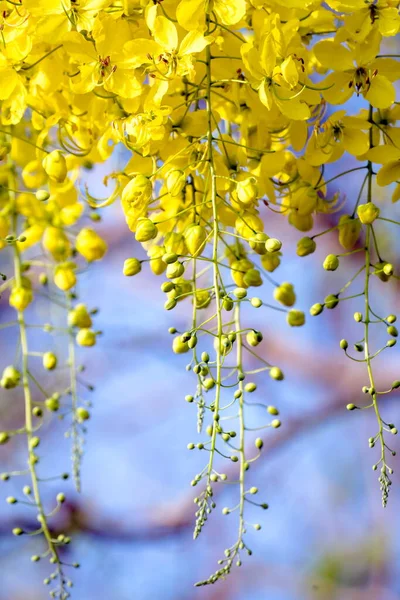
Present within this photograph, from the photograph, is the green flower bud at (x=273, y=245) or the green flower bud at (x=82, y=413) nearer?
the green flower bud at (x=273, y=245)

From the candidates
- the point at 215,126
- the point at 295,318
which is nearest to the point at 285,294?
the point at 295,318

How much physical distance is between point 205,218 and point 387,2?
0.15 meters

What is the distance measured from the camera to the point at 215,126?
0.41 meters

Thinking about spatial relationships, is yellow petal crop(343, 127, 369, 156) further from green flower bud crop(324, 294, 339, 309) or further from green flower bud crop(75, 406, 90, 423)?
green flower bud crop(75, 406, 90, 423)

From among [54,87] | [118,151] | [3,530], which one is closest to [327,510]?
[3,530]

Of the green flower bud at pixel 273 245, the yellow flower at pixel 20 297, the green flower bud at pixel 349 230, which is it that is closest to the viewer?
the green flower bud at pixel 273 245

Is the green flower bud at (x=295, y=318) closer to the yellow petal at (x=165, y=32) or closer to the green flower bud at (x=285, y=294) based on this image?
the green flower bud at (x=285, y=294)

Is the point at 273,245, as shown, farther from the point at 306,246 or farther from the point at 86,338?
the point at 86,338

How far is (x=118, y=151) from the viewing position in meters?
0.56

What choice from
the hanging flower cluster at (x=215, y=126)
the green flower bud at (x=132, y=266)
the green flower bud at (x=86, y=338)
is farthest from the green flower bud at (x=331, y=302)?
the green flower bud at (x=86, y=338)

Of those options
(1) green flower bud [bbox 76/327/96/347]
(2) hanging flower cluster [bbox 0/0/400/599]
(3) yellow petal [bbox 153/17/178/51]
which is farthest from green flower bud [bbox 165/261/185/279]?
(1) green flower bud [bbox 76/327/96/347]

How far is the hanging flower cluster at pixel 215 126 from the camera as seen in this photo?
38cm

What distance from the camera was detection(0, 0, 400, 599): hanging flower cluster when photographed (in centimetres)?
38

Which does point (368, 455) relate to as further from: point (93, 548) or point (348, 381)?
point (93, 548)
